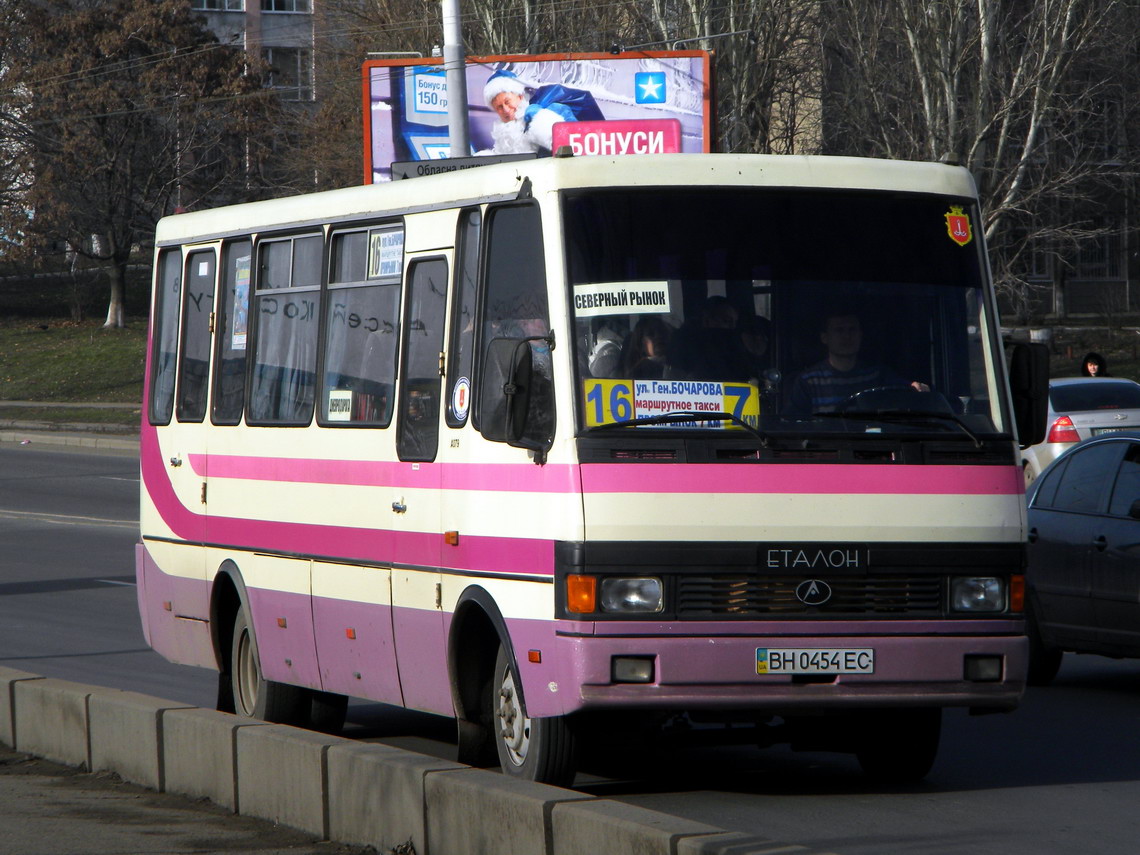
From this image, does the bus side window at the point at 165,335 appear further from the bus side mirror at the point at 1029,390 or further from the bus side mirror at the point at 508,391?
the bus side mirror at the point at 1029,390

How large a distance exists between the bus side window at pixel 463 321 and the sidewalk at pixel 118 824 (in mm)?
1885

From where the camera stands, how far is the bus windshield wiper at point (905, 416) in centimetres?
730

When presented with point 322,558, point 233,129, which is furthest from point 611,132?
point 233,129

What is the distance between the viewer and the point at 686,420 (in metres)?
7.16

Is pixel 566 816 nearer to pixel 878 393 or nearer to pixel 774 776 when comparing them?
pixel 878 393

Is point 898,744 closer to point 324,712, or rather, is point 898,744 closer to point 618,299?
point 618,299

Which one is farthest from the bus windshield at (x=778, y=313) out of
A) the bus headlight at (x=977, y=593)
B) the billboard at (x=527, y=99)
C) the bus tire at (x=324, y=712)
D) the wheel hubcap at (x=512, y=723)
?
the billboard at (x=527, y=99)

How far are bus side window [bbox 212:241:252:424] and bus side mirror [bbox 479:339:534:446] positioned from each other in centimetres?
283

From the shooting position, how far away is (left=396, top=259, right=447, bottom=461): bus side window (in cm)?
821

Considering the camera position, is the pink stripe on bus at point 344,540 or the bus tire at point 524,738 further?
the pink stripe on bus at point 344,540

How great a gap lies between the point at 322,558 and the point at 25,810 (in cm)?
197

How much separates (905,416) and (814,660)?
3.36 feet

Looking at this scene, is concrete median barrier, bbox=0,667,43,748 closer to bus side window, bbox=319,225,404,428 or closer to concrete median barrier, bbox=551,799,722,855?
bus side window, bbox=319,225,404,428

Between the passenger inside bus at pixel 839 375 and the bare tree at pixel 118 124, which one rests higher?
the bare tree at pixel 118 124
